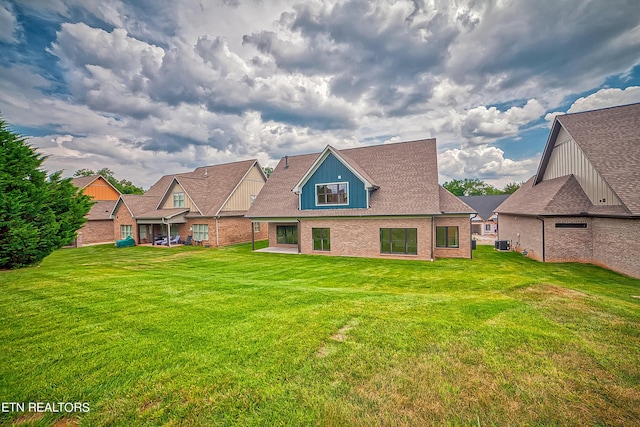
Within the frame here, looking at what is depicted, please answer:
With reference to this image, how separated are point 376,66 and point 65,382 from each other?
19.9 meters

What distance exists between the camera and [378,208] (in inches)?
661

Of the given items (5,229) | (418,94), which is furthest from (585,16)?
(5,229)

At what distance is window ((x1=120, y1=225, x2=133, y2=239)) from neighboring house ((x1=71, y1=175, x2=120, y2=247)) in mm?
3502

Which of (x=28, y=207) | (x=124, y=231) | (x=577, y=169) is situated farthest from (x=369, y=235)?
(x=124, y=231)

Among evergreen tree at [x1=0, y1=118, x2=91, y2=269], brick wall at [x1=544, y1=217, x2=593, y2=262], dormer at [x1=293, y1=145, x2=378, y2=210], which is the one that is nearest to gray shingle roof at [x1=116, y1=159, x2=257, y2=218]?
dormer at [x1=293, y1=145, x2=378, y2=210]

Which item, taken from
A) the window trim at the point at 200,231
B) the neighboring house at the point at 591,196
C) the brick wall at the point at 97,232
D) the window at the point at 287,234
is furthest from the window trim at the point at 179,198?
the neighboring house at the point at 591,196

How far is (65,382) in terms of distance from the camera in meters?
3.62

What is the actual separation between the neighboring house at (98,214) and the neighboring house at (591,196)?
38606 mm

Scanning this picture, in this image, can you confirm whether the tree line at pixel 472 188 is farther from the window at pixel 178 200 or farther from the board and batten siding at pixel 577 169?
the window at pixel 178 200

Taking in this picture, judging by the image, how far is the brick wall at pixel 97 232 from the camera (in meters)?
28.0

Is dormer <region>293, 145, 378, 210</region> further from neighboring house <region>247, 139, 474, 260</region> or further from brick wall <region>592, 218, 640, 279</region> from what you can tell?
brick wall <region>592, 218, 640, 279</region>

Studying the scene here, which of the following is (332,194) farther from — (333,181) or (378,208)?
(378,208)

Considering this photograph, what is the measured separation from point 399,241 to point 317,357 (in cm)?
1312

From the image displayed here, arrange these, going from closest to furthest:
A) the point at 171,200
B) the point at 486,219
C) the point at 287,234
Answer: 1. the point at 287,234
2. the point at 171,200
3. the point at 486,219
